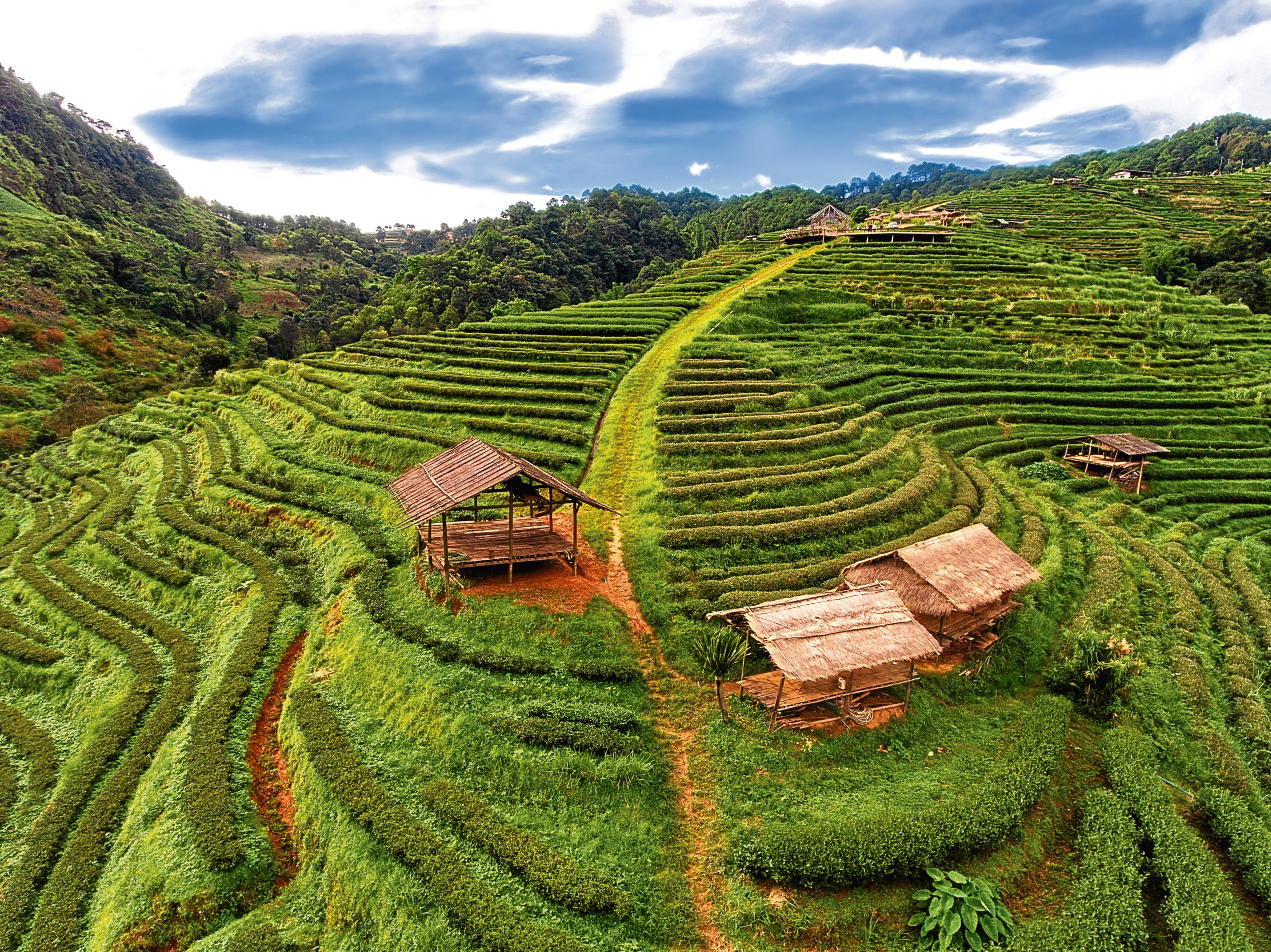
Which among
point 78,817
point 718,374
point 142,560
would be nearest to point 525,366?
point 718,374

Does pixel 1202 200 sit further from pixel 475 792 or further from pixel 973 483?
pixel 475 792

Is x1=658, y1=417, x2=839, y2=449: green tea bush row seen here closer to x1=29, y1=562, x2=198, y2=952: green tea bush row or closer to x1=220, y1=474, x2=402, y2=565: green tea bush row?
x1=220, y1=474, x2=402, y2=565: green tea bush row

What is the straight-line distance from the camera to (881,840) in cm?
1328

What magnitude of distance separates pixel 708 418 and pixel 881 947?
23100 mm

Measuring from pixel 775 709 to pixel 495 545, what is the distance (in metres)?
10.8

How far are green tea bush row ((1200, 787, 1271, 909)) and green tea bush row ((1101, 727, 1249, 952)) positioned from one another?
60 centimetres

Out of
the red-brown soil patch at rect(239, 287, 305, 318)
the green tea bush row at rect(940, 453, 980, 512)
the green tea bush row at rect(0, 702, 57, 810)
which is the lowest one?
the green tea bush row at rect(0, 702, 57, 810)

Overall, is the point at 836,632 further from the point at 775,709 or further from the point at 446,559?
the point at 446,559

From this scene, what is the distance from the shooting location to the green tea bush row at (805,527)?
23.6 metres

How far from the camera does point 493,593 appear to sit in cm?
2070

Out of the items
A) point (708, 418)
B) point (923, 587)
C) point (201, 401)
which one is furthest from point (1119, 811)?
point (201, 401)

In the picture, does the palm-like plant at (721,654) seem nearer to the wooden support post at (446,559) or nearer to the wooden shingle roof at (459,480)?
the wooden shingle roof at (459,480)

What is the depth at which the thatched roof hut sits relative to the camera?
787 inches

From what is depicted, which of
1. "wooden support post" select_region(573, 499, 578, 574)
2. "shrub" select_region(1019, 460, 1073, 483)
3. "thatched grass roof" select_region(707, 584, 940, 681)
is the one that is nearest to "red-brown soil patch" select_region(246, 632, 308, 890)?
"wooden support post" select_region(573, 499, 578, 574)
